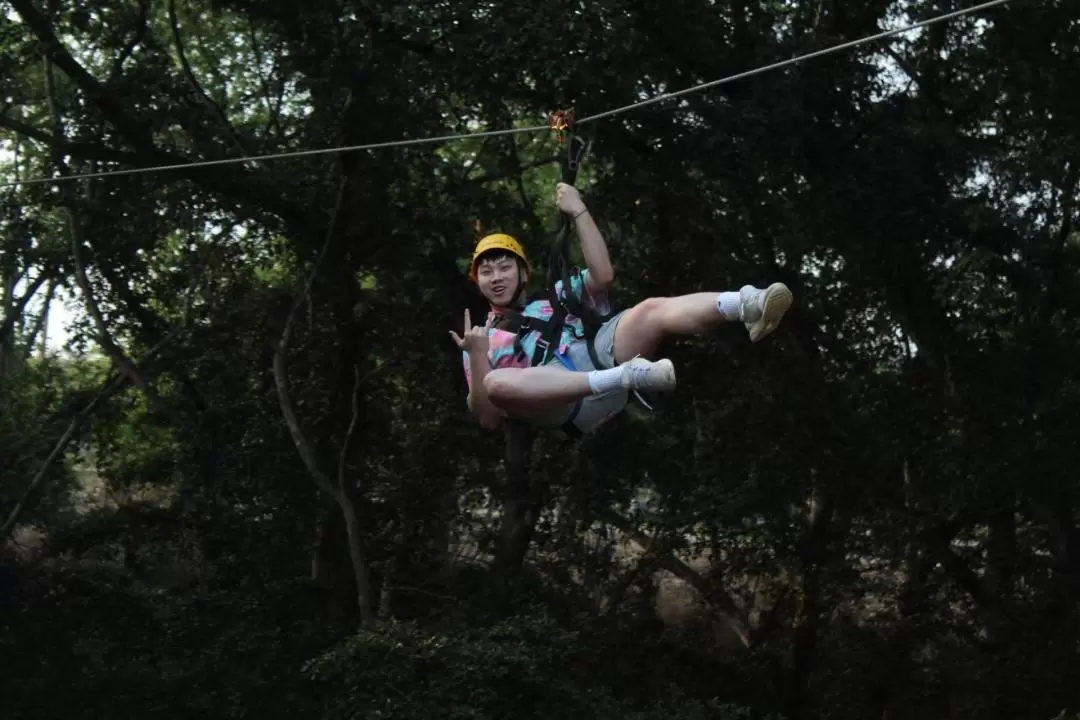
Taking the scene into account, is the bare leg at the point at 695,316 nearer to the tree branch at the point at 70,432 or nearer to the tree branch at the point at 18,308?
the tree branch at the point at 70,432

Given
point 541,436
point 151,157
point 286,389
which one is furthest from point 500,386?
point 541,436

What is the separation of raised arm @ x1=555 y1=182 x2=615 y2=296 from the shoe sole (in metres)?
0.51

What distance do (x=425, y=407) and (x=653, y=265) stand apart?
1.75 metres

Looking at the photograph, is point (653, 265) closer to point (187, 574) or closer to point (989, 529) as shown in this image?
point (989, 529)

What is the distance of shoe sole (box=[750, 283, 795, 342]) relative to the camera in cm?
360

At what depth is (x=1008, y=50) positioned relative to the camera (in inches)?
291

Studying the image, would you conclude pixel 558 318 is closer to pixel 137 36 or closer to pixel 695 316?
pixel 695 316

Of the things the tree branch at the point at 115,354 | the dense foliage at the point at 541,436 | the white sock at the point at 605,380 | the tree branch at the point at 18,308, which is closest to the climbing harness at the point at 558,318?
the white sock at the point at 605,380

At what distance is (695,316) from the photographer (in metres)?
3.78

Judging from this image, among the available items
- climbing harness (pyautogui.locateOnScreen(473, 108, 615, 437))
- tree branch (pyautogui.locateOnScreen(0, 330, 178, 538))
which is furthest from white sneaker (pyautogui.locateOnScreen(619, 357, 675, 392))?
tree branch (pyautogui.locateOnScreen(0, 330, 178, 538))

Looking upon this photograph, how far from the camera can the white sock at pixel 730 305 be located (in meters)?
3.67

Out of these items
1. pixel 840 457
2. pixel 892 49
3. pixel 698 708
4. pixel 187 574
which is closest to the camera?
pixel 698 708

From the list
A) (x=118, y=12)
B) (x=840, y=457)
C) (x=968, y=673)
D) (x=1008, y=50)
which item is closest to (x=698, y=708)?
(x=840, y=457)

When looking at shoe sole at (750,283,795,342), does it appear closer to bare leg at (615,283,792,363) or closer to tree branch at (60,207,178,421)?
bare leg at (615,283,792,363)
